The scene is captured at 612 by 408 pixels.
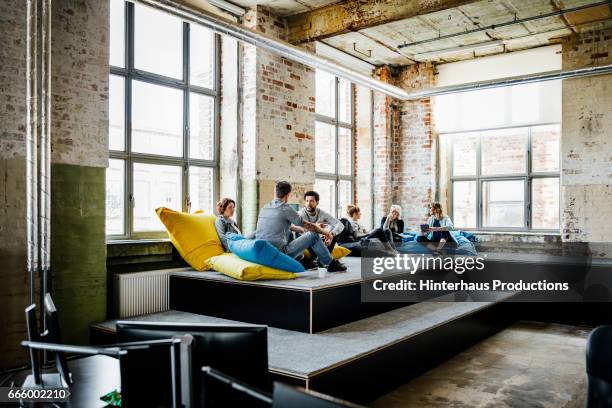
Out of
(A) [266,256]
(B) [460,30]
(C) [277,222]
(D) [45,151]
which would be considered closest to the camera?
(D) [45,151]

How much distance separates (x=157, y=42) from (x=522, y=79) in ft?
17.5

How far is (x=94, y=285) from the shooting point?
466 cm

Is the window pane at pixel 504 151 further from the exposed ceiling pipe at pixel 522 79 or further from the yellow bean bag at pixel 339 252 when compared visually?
the yellow bean bag at pixel 339 252

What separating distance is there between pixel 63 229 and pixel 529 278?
6.06 meters

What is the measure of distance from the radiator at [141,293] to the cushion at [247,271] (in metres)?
0.68

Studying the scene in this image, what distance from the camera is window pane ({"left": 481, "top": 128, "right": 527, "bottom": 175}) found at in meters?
8.95

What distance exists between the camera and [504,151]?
9125 millimetres

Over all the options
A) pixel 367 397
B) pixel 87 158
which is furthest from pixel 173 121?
pixel 367 397

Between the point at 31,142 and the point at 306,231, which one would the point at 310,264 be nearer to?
the point at 306,231

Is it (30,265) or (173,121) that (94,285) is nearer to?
(30,265)

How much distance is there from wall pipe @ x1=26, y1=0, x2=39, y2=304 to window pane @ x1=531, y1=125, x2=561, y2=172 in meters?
7.88

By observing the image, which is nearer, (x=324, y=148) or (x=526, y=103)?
(x=526, y=103)

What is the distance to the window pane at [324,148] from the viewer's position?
8.91 metres

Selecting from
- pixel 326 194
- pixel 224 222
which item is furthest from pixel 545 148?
pixel 224 222
